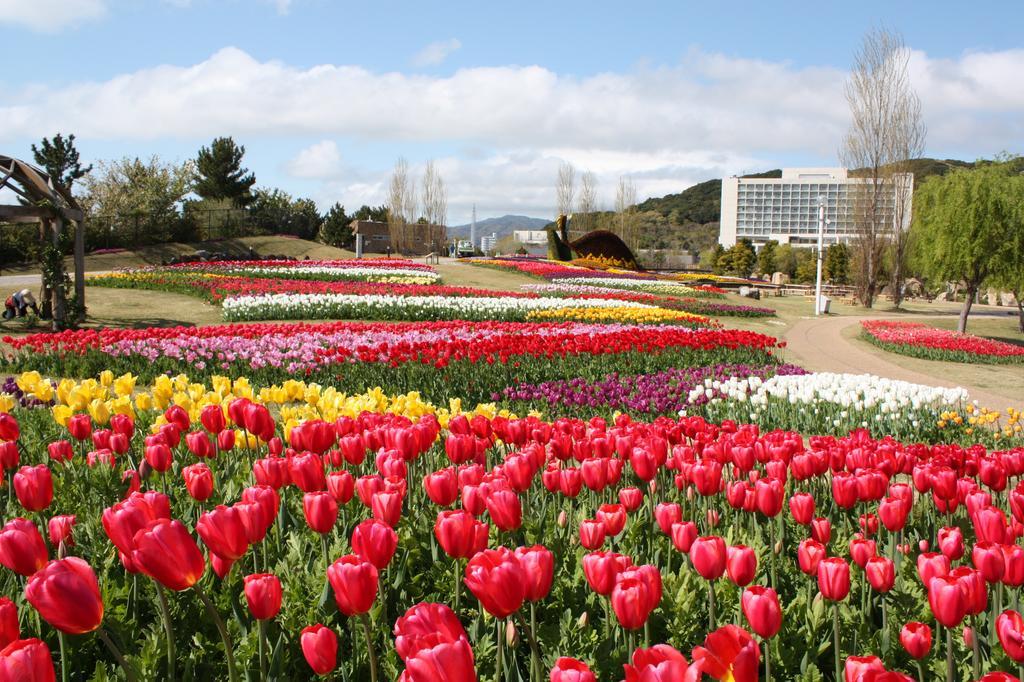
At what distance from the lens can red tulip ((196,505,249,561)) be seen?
1.80 metres

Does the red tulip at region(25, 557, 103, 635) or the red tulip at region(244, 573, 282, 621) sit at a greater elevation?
the red tulip at region(25, 557, 103, 635)

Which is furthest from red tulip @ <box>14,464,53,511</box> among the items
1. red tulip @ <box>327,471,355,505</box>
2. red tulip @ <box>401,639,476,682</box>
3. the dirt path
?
the dirt path

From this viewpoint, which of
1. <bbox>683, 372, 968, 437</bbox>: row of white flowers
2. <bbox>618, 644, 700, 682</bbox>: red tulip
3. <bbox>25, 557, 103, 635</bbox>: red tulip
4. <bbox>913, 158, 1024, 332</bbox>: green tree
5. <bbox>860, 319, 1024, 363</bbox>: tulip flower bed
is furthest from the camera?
<bbox>913, 158, 1024, 332</bbox>: green tree

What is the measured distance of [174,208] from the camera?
47875mm

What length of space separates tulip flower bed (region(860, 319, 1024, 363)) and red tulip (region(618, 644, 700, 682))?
1769 centimetres

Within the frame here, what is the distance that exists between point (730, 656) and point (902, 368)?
51.3ft

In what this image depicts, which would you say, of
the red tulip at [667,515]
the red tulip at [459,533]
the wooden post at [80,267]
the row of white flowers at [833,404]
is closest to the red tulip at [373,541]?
the red tulip at [459,533]

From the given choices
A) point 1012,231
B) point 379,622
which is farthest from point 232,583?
point 1012,231

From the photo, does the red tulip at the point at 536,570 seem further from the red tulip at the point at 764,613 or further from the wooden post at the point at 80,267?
the wooden post at the point at 80,267

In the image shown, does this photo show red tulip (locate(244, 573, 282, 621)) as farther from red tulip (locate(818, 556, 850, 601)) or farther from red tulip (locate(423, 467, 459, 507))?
red tulip (locate(818, 556, 850, 601))

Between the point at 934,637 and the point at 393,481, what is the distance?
1640mm

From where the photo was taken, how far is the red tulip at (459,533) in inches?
79.1

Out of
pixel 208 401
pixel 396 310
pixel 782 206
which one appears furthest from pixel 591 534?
pixel 782 206

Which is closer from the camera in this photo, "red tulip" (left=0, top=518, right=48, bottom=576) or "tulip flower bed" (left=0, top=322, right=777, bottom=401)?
"red tulip" (left=0, top=518, right=48, bottom=576)
